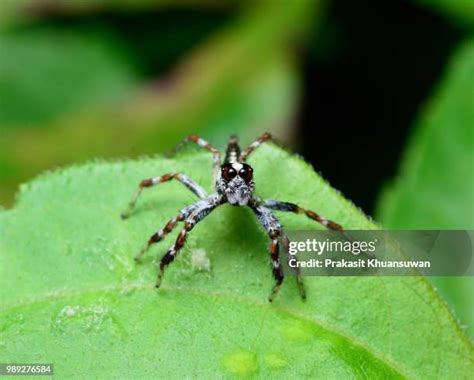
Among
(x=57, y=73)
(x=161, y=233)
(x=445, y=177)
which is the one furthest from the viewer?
(x=57, y=73)

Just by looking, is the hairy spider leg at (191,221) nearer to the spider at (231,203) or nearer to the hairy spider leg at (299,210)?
the spider at (231,203)

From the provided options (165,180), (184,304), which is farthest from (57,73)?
(184,304)

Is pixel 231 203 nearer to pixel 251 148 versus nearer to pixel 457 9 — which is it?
pixel 251 148

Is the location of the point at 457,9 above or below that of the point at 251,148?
above

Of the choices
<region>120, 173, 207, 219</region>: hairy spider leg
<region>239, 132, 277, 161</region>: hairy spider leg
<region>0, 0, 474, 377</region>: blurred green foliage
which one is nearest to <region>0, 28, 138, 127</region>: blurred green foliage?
<region>0, 0, 474, 377</region>: blurred green foliage

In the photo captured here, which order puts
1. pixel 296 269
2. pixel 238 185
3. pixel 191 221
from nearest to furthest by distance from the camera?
pixel 296 269, pixel 191 221, pixel 238 185
